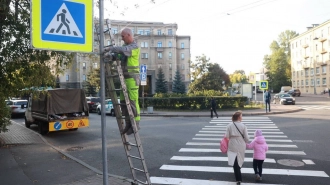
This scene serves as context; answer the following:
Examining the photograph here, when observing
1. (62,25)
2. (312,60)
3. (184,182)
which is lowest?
(184,182)

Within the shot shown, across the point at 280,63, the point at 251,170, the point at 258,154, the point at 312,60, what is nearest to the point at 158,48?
the point at 312,60

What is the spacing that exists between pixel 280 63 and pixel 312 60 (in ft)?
59.8

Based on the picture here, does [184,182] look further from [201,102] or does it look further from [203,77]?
[203,77]

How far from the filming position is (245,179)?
21.8ft

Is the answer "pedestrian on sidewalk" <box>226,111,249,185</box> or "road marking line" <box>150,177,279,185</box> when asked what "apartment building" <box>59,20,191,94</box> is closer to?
"road marking line" <box>150,177,279,185</box>

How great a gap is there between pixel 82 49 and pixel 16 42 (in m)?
5.20

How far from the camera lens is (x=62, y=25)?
10.9ft

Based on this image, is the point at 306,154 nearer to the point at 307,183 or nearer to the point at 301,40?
the point at 307,183

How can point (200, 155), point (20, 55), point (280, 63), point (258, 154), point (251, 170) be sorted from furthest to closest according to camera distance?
point (280, 63) → point (200, 155) → point (20, 55) → point (251, 170) → point (258, 154)

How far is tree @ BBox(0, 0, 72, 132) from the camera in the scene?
7.46 metres

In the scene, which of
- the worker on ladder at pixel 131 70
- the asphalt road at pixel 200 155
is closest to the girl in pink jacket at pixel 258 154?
the asphalt road at pixel 200 155

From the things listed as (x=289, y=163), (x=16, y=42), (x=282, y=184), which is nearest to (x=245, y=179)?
(x=282, y=184)

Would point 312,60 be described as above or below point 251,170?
above

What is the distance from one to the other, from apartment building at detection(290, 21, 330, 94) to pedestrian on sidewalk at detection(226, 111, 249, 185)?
65293 mm
